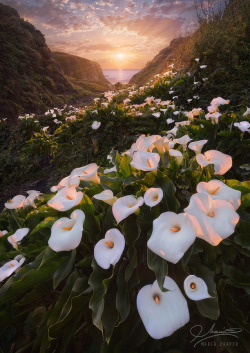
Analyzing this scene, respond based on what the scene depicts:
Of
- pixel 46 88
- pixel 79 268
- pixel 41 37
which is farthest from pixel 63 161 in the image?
pixel 41 37

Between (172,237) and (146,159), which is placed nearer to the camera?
(172,237)

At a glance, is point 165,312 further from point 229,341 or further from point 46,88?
point 46,88

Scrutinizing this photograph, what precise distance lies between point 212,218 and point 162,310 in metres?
0.40

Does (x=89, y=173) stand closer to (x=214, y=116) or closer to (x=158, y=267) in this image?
(x=158, y=267)

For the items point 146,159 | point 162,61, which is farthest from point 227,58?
point 162,61

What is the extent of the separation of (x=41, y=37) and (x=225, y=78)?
25.2 m

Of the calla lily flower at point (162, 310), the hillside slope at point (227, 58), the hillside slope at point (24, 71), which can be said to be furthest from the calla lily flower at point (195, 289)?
the hillside slope at point (24, 71)

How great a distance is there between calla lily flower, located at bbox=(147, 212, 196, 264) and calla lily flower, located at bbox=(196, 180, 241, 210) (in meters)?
0.19

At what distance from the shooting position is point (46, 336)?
107cm

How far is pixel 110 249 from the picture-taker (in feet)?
3.28

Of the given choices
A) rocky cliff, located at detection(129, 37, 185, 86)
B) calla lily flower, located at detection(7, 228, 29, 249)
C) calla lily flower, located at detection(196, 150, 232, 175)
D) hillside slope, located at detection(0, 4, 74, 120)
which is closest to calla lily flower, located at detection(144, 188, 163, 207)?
calla lily flower, located at detection(196, 150, 232, 175)

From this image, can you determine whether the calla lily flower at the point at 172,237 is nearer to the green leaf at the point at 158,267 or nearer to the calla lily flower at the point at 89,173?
the green leaf at the point at 158,267
